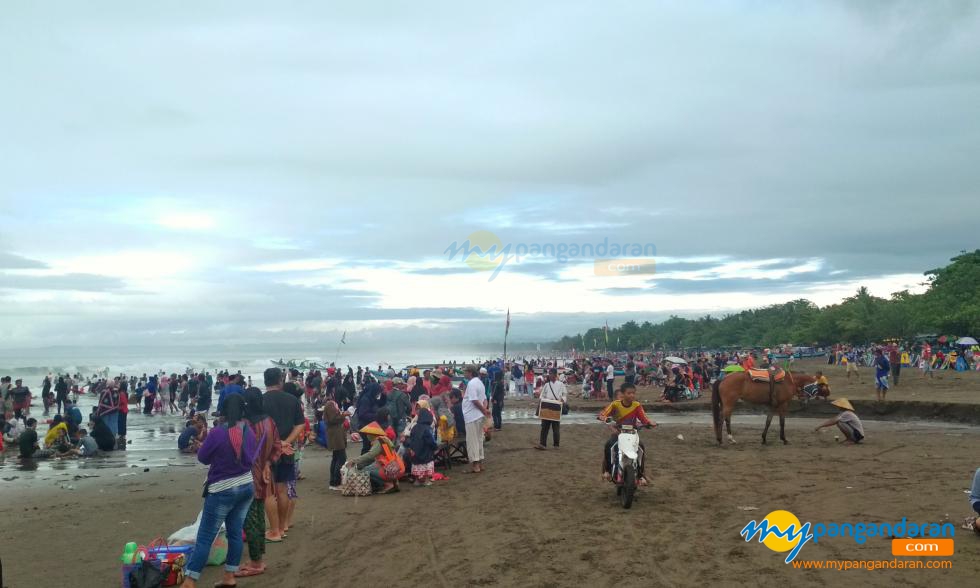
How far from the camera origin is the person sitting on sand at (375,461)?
9.85 metres

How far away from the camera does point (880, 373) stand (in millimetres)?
20125

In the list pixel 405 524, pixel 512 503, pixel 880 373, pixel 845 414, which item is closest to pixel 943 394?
pixel 880 373

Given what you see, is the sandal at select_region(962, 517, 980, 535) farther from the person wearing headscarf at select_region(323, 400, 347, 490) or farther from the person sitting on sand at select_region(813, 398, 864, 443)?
the person wearing headscarf at select_region(323, 400, 347, 490)

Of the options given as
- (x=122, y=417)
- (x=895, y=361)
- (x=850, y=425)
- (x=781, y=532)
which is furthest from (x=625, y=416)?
(x=895, y=361)

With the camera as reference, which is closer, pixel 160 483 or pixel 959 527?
pixel 959 527

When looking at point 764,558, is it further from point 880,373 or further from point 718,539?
point 880,373

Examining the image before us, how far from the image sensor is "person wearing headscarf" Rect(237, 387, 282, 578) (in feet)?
19.7

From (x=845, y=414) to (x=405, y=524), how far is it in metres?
10.2

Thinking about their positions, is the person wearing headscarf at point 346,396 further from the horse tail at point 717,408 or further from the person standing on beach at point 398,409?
the horse tail at point 717,408

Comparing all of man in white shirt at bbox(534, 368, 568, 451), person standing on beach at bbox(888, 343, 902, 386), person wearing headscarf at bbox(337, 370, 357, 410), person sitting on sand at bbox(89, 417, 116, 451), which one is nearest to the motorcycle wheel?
man in white shirt at bbox(534, 368, 568, 451)

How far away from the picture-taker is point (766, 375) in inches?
548

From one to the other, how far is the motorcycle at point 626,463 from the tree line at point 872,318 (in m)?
42.2

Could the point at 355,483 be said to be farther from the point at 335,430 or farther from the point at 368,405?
the point at 368,405

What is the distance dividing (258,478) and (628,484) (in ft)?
14.4
